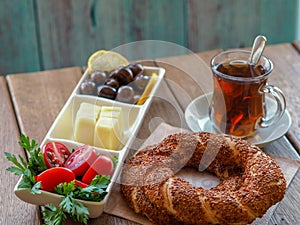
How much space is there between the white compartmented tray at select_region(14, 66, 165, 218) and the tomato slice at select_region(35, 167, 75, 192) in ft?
0.05

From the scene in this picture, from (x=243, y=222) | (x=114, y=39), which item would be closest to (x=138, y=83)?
(x=243, y=222)

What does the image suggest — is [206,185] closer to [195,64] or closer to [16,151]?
[16,151]

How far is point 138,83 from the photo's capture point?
1549 mm

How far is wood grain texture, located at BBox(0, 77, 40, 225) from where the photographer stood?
1177 millimetres

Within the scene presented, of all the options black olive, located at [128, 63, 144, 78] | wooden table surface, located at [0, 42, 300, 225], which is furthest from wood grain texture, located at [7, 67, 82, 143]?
black olive, located at [128, 63, 144, 78]

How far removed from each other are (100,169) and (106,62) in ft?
1.62

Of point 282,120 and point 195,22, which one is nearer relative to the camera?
point 282,120

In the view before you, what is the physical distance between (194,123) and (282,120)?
23 cm

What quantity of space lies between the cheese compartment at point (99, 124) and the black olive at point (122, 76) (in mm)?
95

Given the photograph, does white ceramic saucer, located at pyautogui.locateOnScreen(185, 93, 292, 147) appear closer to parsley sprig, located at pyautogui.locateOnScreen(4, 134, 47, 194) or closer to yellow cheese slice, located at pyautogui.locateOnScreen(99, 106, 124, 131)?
yellow cheese slice, located at pyautogui.locateOnScreen(99, 106, 124, 131)

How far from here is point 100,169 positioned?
1.20 meters

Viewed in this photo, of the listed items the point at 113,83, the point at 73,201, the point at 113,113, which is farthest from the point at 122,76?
the point at 73,201

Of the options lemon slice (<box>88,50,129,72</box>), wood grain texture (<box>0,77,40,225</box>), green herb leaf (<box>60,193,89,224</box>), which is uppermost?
lemon slice (<box>88,50,129,72</box>)

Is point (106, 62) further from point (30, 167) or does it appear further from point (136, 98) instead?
point (30, 167)
